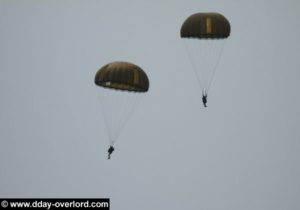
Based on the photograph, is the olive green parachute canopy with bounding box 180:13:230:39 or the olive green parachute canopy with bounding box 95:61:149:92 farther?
the olive green parachute canopy with bounding box 180:13:230:39

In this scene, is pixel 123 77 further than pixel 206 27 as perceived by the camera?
No

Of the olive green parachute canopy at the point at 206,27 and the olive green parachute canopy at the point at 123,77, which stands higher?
the olive green parachute canopy at the point at 206,27

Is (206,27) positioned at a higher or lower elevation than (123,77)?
higher

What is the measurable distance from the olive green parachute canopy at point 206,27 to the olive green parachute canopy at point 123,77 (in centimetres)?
501

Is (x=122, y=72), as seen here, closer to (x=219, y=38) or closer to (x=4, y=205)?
(x=219, y=38)

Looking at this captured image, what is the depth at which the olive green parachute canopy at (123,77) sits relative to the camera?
1744 inches

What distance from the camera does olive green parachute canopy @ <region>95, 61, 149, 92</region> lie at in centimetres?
4429

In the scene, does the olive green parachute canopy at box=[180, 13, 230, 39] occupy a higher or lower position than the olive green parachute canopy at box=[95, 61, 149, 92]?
higher

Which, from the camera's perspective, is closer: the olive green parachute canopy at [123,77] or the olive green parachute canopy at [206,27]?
the olive green parachute canopy at [123,77]

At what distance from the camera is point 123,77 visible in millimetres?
44281

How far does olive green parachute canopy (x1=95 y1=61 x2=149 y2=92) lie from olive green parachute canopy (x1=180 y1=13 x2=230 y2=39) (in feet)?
16.4

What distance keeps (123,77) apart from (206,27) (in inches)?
301

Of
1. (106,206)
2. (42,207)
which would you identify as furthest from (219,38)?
(42,207)

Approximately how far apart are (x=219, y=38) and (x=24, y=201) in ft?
66.6
